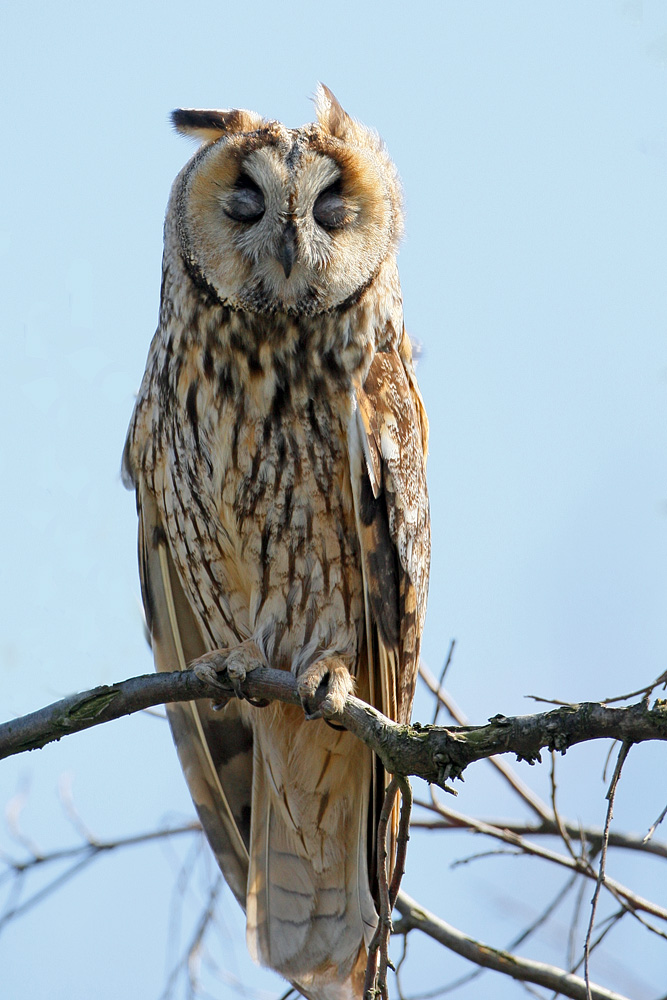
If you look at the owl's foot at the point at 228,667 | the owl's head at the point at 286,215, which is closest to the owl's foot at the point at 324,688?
the owl's foot at the point at 228,667

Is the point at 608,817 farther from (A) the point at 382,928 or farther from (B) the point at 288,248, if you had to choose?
(B) the point at 288,248

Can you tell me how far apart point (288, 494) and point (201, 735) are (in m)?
0.96

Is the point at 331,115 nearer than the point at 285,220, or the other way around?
the point at 285,220

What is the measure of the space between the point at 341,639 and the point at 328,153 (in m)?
1.45

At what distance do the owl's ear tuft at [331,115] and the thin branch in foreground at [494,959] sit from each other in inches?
92.9

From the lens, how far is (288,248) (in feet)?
9.64

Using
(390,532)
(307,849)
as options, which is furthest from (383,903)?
(307,849)

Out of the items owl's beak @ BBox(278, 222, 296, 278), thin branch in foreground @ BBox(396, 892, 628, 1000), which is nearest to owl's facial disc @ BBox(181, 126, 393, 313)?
owl's beak @ BBox(278, 222, 296, 278)

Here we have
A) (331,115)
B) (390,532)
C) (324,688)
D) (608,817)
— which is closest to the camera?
(608,817)

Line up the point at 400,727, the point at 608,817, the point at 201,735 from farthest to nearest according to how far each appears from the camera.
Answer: the point at 201,735, the point at 400,727, the point at 608,817

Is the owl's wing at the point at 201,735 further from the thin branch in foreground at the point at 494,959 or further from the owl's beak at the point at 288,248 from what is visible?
the owl's beak at the point at 288,248

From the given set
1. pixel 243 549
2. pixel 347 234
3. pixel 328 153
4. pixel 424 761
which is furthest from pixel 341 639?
pixel 328 153

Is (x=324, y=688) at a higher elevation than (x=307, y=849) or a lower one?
higher

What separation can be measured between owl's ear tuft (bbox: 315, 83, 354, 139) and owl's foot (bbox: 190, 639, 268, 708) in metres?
1.64
